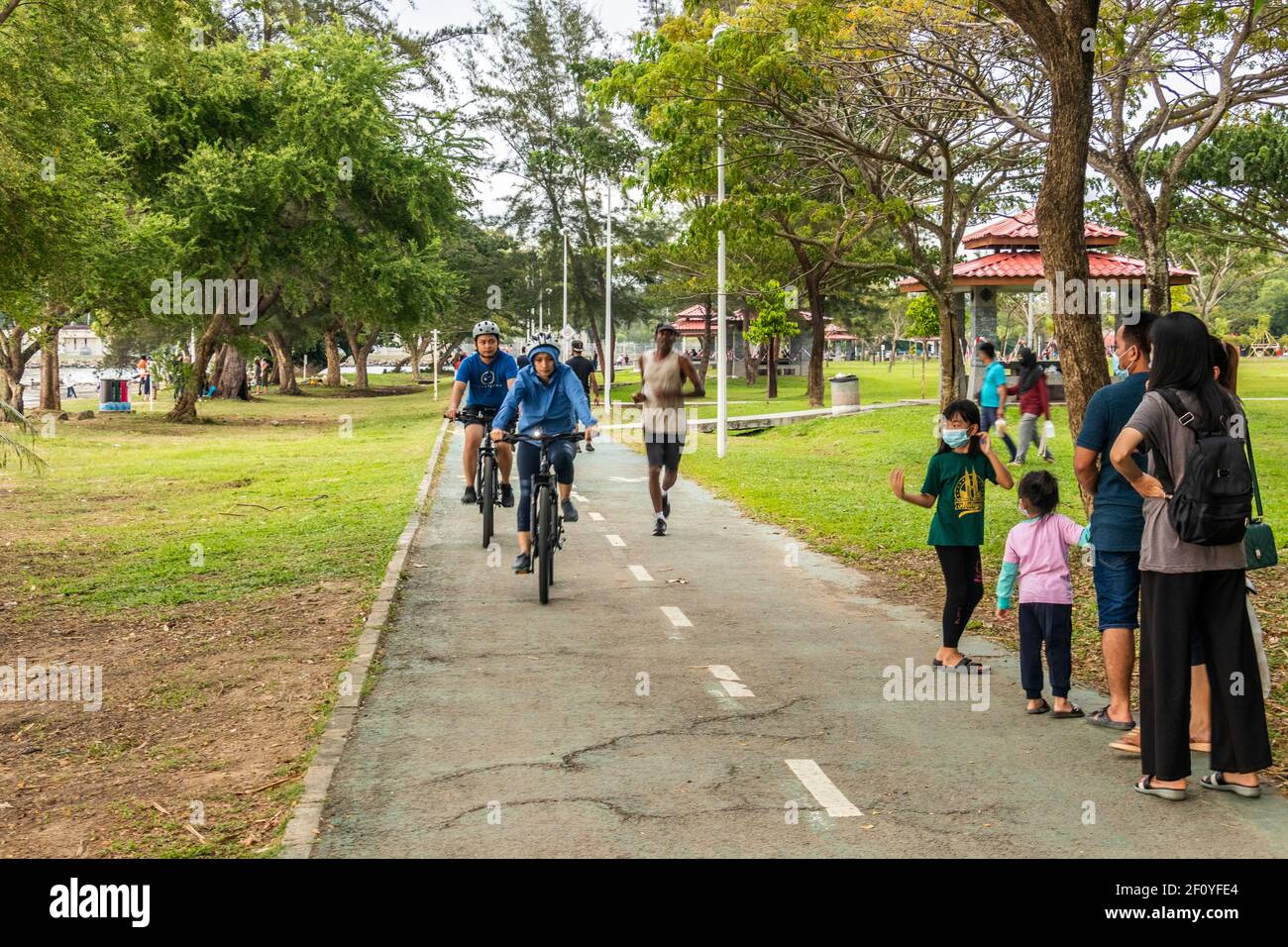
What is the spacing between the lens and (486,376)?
1347cm

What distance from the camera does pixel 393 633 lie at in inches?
346

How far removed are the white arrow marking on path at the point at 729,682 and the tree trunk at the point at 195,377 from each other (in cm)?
3119

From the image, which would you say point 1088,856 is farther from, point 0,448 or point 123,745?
point 0,448

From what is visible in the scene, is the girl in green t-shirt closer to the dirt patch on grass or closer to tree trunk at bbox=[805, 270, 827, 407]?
the dirt patch on grass

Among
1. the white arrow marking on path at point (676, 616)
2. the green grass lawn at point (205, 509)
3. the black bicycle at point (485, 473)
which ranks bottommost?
the white arrow marking on path at point (676, 616)

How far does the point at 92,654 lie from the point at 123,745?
2.40 m

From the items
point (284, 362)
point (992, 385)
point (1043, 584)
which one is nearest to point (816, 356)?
point (992, 385)

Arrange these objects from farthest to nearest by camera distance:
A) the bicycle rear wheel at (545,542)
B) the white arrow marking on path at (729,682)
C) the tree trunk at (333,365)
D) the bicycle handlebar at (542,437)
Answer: the tree trunk at (333,365) < the bicycle handlebar at (542,437) < the bicycle rear wheel at (545,542) < the white arrow marking on path at (729,682)

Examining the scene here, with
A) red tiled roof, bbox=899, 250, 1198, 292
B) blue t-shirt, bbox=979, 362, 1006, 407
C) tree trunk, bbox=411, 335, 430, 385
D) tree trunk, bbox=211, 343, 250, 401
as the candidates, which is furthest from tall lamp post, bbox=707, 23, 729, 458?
tree trunk, bbox=411, 335, 430, 385

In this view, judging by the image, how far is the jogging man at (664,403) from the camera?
13.2 metres

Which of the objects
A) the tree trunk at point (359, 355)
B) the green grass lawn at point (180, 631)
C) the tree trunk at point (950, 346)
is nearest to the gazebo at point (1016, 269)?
the tree trunk at point (950, 346)

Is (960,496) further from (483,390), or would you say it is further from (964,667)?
(483,390)

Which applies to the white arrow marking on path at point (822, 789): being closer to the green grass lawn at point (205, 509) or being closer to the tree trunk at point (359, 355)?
the green grass lawn at point (205, 509)

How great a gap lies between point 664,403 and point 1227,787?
826 centimetres
